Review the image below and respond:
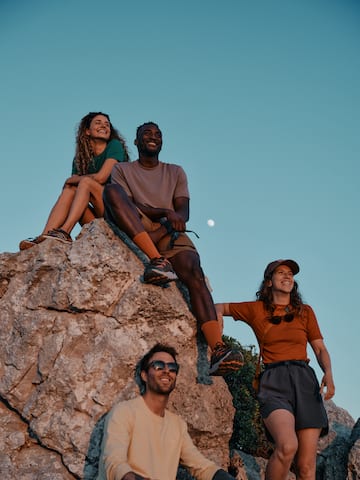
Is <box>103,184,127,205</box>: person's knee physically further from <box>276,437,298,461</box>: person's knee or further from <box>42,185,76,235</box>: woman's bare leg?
<box>276,437,298,461</box>: person's knee

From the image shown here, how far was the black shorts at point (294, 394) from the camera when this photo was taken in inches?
245

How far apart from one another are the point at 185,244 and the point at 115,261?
92 cm

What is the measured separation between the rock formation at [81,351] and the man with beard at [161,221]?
356 mm

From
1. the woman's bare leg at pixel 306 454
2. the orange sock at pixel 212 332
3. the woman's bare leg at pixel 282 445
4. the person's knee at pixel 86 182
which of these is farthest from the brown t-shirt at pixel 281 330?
the person's knee at pixel 86 182

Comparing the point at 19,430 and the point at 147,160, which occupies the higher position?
the point at 147,160

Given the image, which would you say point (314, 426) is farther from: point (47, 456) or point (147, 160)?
point (147, 160)

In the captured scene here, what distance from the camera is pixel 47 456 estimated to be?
6480mm

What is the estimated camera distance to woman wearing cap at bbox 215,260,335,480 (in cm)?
604

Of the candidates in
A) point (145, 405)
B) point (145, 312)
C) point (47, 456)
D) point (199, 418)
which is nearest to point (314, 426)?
point (199, 418)

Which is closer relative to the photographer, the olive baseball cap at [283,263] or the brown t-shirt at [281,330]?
the brown t-shirt at [281,330]

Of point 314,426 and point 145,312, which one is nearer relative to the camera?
point 314,426

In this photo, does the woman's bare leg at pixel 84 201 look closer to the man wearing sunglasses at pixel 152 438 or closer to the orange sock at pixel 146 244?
the orange sock at pixel 146 244

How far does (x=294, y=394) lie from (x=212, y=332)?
44.4 inches

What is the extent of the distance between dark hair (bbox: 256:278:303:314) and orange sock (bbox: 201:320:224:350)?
2.19ft
